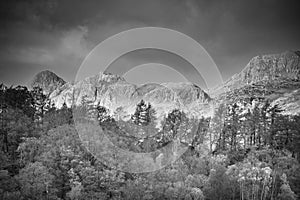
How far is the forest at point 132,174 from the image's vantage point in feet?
135

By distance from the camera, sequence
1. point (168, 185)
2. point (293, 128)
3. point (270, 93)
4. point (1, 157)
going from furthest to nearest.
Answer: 1. point (270, 93)
2. point (293, 128)
3. point (168, 185)
4. point (1, 157)

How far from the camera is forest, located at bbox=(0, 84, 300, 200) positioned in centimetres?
4119

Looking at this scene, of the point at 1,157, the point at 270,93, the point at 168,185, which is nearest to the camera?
the point at 1,157

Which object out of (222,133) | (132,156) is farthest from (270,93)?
(132,156)

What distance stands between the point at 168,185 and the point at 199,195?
548cm

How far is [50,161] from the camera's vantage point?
A: 44.0 meters

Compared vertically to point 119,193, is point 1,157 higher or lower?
higher

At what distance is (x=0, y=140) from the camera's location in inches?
1976

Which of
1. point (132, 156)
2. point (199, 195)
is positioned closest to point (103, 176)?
point (132, 156)

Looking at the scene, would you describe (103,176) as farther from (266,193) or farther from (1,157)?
(266,193)

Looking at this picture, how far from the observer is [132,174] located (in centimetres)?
4784

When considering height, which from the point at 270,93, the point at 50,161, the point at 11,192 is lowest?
the point at 11,192

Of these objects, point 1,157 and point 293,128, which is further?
point 293,128

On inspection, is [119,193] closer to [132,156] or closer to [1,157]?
[132,156]
